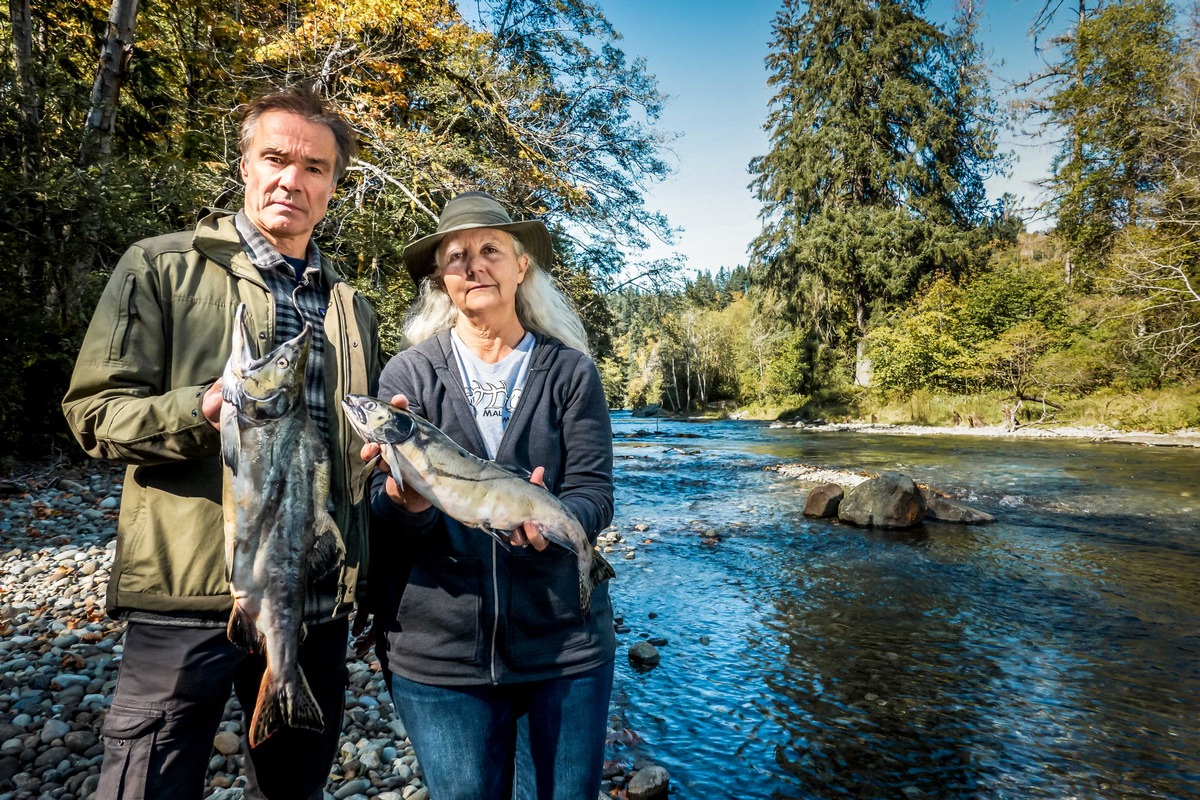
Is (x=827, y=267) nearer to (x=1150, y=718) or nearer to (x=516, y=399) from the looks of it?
(x=1150, y=718)

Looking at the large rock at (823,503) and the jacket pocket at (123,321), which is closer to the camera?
the jacket pocket at (123,321)

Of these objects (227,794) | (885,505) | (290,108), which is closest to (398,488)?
(290,108)

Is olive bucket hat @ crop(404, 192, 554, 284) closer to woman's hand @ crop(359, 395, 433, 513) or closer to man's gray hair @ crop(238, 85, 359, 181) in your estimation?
man's gray hair @ crop(238, 85, 359, 181)

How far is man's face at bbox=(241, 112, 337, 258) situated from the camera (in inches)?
85.8

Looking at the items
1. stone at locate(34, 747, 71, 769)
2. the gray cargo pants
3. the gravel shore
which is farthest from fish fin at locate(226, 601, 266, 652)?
stone at locate(34, 747, 71, 769)

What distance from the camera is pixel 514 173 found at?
461 inches

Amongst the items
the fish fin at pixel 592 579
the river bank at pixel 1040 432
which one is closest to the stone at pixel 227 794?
the fish fin at pixel 592 579

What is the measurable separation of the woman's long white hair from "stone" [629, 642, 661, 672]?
462cm

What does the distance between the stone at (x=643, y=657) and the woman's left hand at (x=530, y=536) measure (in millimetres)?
4744

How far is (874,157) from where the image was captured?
3631cm

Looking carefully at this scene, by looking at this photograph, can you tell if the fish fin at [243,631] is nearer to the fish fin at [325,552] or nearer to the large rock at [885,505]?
the fish fin at [325,552]

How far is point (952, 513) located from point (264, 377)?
1338 centimetres

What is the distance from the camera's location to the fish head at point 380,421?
1.93 m

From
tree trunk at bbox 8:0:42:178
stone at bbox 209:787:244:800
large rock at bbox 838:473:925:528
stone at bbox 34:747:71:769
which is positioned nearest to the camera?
stone at bbox 209:787:244:800
